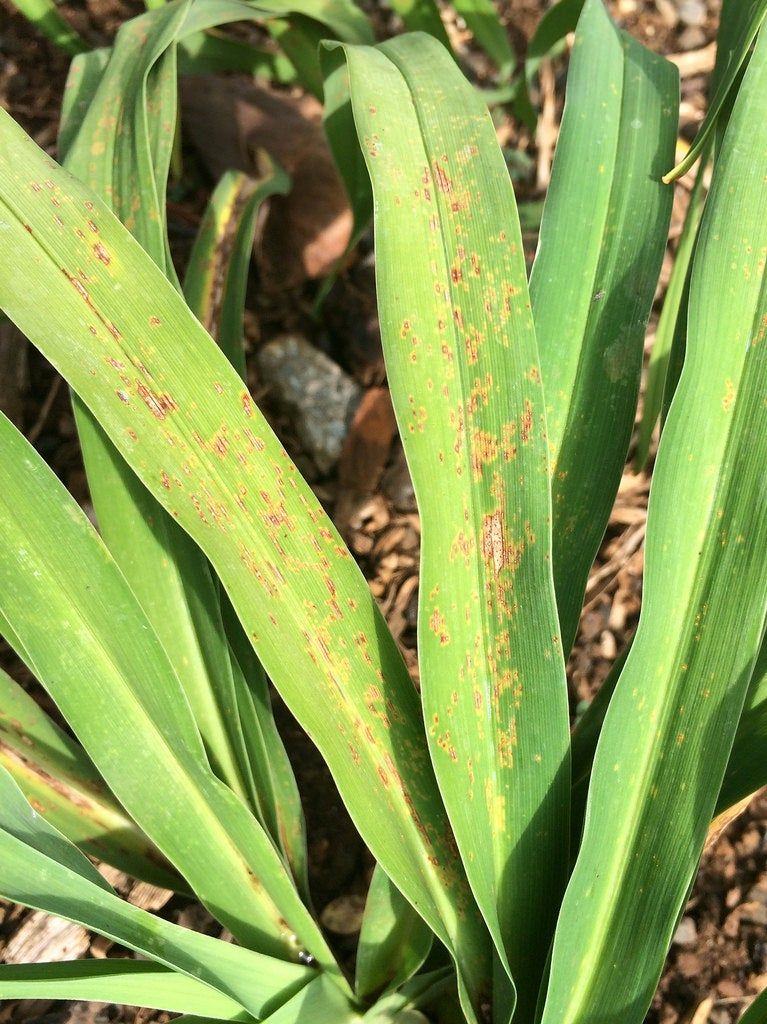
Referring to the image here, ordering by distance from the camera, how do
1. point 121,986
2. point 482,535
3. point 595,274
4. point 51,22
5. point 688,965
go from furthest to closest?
point 51,22
point 688,965
point 595,274
point 482,535
point 121,986

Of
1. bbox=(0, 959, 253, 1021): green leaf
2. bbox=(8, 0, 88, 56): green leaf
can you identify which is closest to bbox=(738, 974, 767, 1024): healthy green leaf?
bbox=(0, 959, 253, 1021): green leaf

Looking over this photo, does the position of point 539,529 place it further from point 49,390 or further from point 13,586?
point 49,390

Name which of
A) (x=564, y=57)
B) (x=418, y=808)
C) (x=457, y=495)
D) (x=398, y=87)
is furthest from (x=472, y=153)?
(x=564, y=57)

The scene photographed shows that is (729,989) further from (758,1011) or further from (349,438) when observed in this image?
(349,438)

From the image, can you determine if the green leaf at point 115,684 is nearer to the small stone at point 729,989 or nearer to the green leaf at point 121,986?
the green leaf at point 121,986

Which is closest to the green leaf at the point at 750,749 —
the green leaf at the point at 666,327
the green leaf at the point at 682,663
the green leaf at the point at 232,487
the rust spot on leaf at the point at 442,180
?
the green leaf at the point at 682,663

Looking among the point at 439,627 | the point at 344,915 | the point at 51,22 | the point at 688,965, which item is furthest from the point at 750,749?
the point at 51,22

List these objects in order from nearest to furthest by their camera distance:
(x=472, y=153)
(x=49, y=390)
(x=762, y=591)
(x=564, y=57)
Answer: (x=762, y=591)
(x=472, y=153)
(x=49, y=390)
(x=564, y=57)
